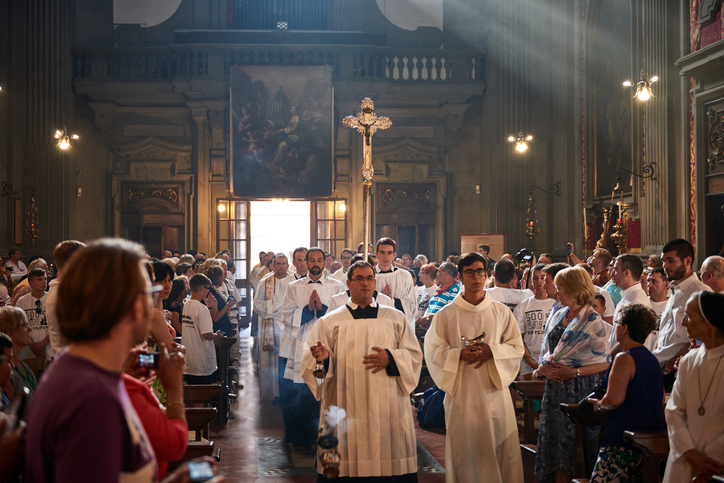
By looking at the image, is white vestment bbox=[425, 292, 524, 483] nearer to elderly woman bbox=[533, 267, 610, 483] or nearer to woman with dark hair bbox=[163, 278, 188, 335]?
elderly woman bbox=[533, 267, 610, 483]

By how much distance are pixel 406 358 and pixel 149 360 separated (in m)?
2.61

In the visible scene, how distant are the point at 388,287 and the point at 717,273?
10.2ft

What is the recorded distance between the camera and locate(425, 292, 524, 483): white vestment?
4523 mm

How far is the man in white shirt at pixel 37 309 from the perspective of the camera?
6.53 m

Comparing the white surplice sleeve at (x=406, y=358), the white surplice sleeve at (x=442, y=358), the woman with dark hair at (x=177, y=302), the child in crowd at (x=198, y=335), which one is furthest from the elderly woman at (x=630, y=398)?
the woman with dark hair at (x=177, y=302)

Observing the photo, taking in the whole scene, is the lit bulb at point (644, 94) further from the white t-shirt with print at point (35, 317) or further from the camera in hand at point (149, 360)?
the camera in hand at point (149, 360)

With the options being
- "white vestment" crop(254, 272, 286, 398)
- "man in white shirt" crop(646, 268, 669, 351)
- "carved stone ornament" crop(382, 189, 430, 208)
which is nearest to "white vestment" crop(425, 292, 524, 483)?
"man in white shirt" crop(646, 268, 669, 351)

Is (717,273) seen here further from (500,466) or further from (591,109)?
(591,109)

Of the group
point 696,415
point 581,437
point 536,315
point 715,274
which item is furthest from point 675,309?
point 696,415

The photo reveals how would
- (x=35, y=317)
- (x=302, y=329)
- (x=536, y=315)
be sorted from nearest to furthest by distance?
(x=536, y=315), (x=35, y=317), (x=302, y=329)

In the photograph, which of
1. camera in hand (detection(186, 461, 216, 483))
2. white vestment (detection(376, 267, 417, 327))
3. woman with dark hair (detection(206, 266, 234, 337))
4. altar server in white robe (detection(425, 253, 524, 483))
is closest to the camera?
camera in hand (detection(186, 461, 216, 483))

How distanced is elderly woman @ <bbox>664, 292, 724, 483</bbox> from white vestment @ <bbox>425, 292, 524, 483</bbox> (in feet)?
4.84

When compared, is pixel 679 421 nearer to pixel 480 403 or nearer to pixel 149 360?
Answer: pixel 480 403

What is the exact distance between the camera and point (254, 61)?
1756 centimetres
